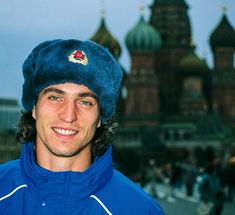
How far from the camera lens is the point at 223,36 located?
65625 mm

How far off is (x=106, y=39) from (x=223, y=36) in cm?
932

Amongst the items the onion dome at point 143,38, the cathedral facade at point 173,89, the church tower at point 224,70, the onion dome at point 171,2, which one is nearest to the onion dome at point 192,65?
the cathedral facade at point 173,89

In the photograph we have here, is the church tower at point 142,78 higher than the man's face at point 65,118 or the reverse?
the reverse

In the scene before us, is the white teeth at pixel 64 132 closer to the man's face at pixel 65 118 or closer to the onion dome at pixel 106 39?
the man's face at pixel 65 118

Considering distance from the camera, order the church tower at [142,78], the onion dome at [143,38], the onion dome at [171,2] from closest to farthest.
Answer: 1. the church tower at [142,78]
2. the onion dome at [143,38]
3. the onion dome at [171,2]

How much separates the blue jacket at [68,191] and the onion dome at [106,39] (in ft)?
205

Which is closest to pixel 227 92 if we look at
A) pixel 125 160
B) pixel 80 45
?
pixel 125 160

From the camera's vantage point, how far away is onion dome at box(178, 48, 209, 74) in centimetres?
6438

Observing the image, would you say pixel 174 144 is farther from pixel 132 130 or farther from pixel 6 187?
pixel 6 187

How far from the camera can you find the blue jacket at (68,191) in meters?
2.42

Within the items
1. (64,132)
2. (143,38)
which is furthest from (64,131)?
(143,38)

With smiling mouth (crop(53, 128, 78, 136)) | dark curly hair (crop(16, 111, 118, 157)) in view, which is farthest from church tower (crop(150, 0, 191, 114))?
smiling mouth (crop(53, 128, 78, 136))

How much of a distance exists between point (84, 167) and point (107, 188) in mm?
97

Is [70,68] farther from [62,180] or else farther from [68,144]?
[62,180]
